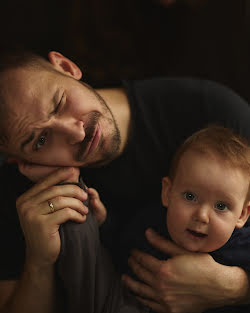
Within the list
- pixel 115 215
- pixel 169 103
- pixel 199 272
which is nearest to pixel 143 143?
pixel 169 103

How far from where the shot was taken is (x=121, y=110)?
1.41 meters

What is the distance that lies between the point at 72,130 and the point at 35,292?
50 cm

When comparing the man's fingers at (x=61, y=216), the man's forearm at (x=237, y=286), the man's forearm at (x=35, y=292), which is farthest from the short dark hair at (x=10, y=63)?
the man's forearm at (x=237, y=286)

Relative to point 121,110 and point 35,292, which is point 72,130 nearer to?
point 121,110

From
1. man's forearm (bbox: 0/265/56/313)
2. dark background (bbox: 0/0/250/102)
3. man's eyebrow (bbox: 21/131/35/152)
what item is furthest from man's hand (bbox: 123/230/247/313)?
dark background (bbox: 0/0/250/102)

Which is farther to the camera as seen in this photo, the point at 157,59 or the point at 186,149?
the point at 157,59

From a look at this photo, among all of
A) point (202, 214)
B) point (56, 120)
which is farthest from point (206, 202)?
point (56, 120)

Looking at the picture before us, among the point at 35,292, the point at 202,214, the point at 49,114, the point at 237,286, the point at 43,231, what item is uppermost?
the point at 49,114

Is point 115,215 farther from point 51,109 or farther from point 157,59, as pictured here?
point 157,59

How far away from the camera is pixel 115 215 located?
144 cm

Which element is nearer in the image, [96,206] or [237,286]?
[237,286]

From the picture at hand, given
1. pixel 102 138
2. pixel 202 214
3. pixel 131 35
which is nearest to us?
pixel 202 214

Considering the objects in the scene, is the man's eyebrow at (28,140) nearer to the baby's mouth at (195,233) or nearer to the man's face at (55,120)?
the man's face at (55,120)

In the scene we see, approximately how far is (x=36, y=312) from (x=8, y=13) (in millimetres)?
1369
